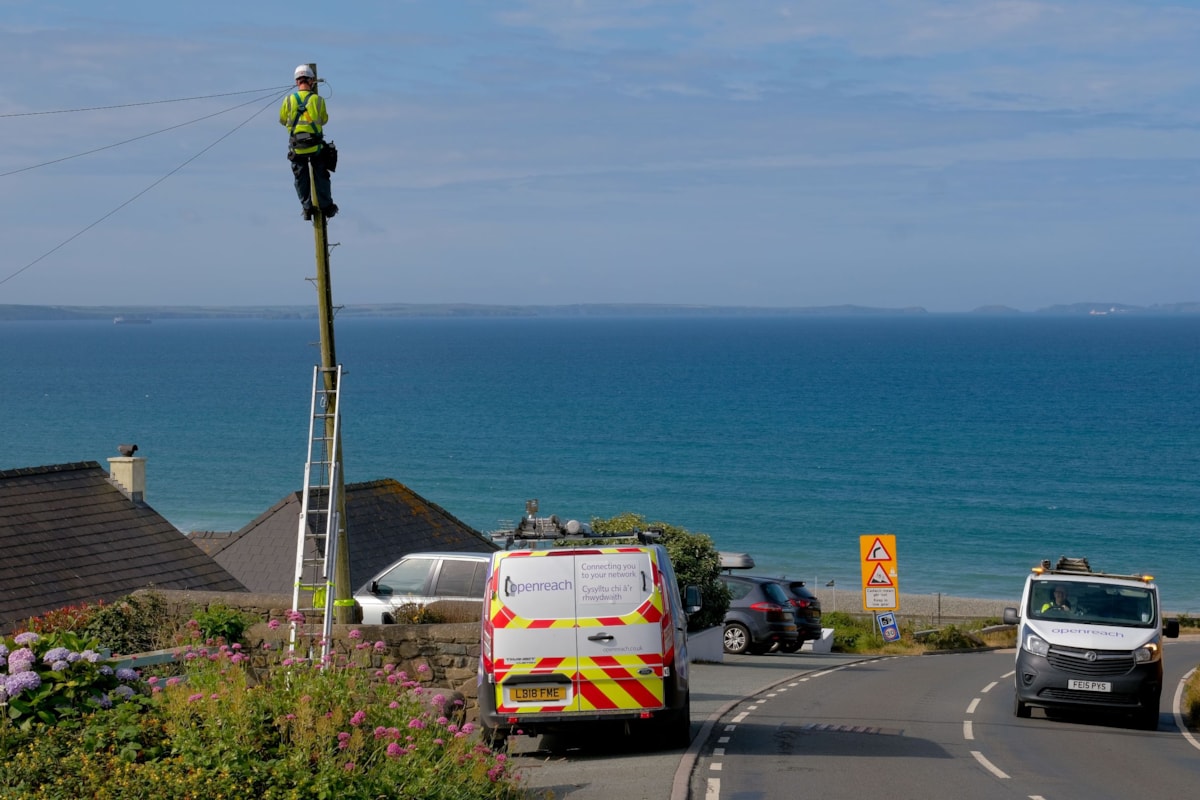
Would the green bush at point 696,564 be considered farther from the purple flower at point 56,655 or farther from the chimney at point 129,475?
the purple flower at point 56,655

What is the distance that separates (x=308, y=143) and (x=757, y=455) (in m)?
86.4

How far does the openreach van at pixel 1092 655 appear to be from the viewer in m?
17.2

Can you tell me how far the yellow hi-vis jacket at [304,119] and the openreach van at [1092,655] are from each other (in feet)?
34.1

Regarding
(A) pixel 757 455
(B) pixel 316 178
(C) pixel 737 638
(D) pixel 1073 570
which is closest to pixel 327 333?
(B) pixel 316 178

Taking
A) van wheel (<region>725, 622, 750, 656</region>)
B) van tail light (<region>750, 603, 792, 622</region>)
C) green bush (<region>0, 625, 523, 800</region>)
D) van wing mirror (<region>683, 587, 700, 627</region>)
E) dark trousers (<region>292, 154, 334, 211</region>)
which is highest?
dark trousers (<region>292, 154, 334, 211</region>)

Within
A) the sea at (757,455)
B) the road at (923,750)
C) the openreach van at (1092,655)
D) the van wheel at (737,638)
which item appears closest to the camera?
the road at (923,750)

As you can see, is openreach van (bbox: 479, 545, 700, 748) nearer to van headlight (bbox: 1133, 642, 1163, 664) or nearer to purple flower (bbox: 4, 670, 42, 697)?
purple flower (bbox: 4, 670, 42, 697)

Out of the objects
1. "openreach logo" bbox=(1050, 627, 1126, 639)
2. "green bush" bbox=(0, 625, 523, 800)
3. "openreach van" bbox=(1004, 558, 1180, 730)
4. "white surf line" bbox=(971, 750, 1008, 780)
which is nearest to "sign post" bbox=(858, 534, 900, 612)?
"openreach van" bbox=(1004, 558, 1180, 730)

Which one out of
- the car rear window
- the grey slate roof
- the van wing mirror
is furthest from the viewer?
the grey slate roof

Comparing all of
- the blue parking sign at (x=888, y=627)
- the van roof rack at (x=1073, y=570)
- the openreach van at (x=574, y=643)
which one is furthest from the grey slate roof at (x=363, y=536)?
the openreach van at (x=574, y=643)

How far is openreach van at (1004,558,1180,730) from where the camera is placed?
56.3 ft

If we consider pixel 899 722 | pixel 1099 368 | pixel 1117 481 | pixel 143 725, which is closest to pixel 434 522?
pixel 899 722

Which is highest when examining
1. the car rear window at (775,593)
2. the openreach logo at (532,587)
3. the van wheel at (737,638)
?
the openreach logo at (532,587)

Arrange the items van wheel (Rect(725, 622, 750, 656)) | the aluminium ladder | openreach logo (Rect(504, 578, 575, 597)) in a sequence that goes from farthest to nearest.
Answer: van wheel (Rect(725, 622, 750, 656)), the aluminium ladder, openreach logo (Rect(504, 578, 575, 597))
